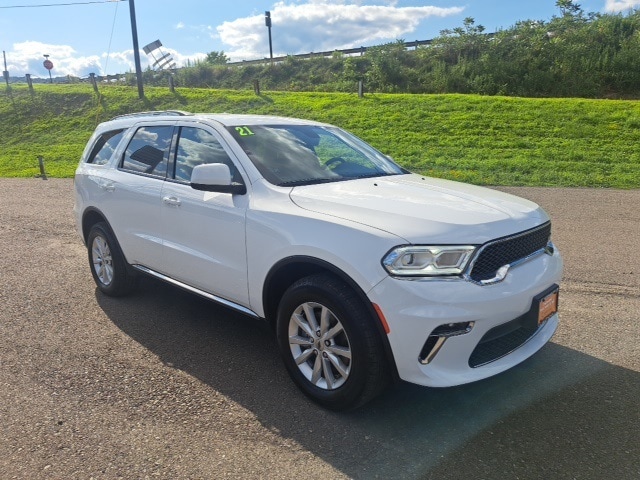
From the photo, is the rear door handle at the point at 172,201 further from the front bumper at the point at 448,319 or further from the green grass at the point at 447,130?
the green grass at the point at 447,130

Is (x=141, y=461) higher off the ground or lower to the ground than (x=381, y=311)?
lower

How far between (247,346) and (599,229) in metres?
5.63

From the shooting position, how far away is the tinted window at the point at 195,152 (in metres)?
3.89

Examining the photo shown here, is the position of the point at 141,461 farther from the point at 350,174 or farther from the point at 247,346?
the point at 350,174

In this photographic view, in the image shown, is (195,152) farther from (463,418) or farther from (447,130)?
(447,130)

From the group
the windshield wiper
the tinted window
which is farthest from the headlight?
the tinted window

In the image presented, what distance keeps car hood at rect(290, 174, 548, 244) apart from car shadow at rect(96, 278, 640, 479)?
1.06 meters

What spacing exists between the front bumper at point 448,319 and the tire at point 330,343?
0.14 meters

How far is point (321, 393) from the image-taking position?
3.12 meters

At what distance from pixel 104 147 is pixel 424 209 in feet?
12.4

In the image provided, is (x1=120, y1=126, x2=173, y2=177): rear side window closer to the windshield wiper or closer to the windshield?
the windshield

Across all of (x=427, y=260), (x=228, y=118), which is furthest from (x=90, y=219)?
(x=427, y=260)

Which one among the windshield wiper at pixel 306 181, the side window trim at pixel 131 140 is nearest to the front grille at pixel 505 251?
the windshield wiper at pixel 306 181

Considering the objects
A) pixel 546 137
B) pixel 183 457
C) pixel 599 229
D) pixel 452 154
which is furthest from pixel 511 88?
pixel 183 457
